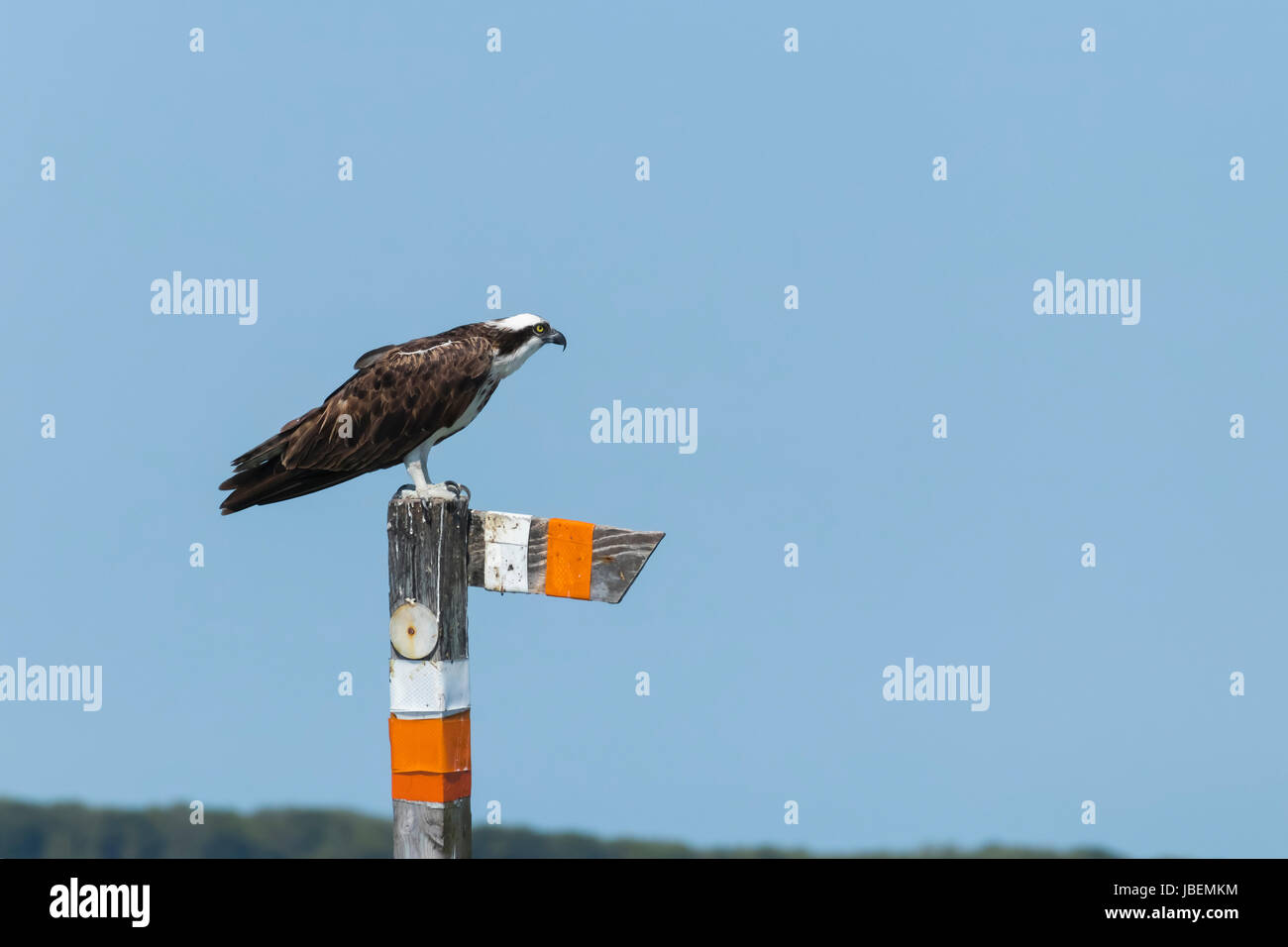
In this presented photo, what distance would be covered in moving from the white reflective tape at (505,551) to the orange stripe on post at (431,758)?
2.66 feet

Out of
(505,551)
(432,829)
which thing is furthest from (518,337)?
(432,829)

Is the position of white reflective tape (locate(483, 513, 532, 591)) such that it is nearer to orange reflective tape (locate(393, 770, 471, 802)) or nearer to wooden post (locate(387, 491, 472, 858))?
wooden post (locate(387, 491, 472, 858))

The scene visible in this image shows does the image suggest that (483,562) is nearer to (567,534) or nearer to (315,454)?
(567,534)

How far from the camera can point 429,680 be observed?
307 inches

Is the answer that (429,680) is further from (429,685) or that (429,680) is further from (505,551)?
(505,551)

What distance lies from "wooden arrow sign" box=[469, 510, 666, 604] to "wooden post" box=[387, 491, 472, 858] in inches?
5.1

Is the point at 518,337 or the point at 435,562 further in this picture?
the point at 518,337

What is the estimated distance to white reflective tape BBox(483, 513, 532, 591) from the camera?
25.9 ft

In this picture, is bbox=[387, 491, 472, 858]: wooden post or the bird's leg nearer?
bbox=[387, 491, 472, 858]: wooden post

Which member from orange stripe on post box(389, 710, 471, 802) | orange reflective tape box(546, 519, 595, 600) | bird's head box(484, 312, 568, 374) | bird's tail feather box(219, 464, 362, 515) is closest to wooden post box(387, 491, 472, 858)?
orange stripe on post box(389, 710, 471, 802)

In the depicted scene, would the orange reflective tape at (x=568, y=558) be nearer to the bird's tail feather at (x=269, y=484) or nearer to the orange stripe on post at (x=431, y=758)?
the orange stripe on post at (x=431, y=758)

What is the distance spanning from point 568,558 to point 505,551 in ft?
1.32
